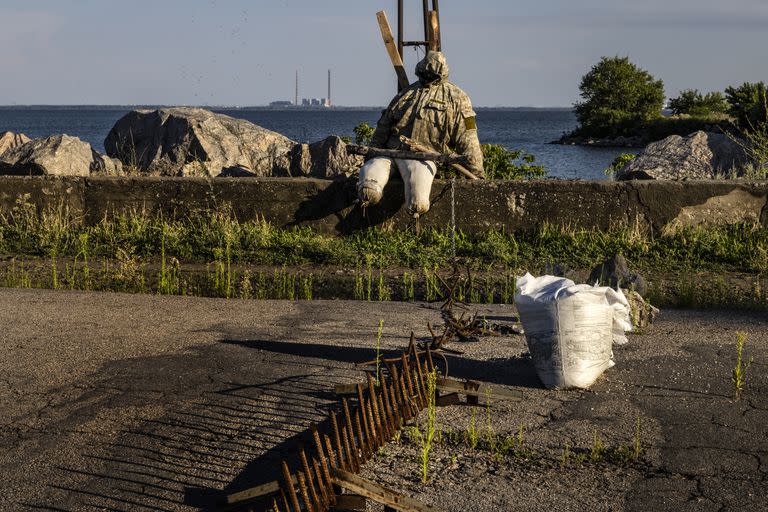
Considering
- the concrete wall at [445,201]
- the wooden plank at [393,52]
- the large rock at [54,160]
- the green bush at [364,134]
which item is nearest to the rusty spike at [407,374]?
the concrete wall at [445,201]

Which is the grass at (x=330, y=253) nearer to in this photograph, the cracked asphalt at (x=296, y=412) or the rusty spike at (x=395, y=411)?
the cracked asphalt at (x=296, y=412)

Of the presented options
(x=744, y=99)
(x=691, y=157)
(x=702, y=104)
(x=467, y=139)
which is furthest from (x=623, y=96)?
(x=467, y=139)

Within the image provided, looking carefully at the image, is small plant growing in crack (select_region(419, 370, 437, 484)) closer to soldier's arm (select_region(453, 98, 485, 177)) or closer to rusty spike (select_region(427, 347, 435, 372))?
rusty spike (select_region(427, 347, 435, 372))

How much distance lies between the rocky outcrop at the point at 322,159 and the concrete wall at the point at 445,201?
9.51 feet

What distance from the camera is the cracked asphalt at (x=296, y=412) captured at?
4.45 m

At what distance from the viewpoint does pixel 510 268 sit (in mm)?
10023

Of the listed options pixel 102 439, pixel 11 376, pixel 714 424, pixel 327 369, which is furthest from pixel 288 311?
pixel 714 424

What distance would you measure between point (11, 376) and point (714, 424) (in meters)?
3.98

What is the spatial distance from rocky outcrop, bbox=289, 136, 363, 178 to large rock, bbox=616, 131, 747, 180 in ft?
16.0

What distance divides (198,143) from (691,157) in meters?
8.79

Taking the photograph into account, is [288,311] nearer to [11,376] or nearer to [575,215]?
[11,376]

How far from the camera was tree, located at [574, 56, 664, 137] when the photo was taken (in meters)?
85.4

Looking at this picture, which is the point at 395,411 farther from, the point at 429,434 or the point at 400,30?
the point at 400,30

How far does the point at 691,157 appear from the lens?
18.5 metres
